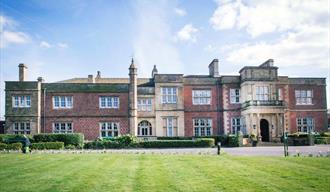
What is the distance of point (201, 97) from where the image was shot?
39500 mm

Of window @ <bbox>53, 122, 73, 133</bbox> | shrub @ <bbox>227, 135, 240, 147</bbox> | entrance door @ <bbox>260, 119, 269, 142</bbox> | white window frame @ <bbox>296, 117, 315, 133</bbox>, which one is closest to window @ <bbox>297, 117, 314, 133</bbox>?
white window frame @ <bbox>296, 117, 315, 133</bbox>

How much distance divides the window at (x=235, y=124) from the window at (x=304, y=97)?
25.9ft

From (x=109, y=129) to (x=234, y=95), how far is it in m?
15.3

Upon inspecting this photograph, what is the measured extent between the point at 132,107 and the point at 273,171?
81.8ft

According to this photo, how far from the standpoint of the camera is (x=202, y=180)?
11.5m

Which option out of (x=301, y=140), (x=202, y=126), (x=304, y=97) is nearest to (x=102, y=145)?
(x=202, y=126)

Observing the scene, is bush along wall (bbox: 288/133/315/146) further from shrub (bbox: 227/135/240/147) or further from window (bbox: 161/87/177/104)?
window (bbox: 161/87/177/104)

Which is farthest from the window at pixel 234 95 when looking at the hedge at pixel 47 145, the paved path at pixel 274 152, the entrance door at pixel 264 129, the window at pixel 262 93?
the hedge at pixel 47 145

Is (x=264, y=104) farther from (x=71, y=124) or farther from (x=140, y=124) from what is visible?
(x=71, y=124)

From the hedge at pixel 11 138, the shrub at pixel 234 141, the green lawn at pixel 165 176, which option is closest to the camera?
the green lawn at pixel 165 176

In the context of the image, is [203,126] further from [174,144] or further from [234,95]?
[174,144]

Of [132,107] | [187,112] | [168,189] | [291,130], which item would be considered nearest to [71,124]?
[132,107]

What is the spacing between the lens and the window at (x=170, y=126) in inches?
1496

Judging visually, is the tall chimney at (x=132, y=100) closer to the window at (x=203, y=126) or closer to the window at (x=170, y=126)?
the window at (x=170, y=126)
